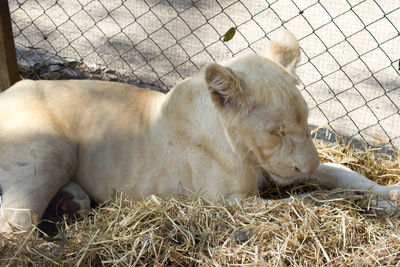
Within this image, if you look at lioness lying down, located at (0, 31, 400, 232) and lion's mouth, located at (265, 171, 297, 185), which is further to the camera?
lion's mouth, located at (265, 171, 297, 185)

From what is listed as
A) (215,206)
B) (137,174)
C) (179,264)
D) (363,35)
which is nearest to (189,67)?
(363,35)

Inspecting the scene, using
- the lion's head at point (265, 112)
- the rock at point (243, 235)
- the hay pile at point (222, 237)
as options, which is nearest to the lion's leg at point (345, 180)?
the hay pile at point (222, 237)

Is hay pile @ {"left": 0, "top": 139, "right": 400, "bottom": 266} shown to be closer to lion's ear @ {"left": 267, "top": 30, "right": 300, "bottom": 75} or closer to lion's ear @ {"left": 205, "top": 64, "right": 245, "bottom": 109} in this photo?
lion's ear @ {"left": 205, "top": 64, "right": 245, "bottom": 109}

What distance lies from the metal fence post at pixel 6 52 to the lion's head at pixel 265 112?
214 centimetres

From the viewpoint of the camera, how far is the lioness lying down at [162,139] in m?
2.94

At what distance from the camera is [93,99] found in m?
3.51

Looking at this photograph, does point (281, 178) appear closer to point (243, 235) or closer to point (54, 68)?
point (243, 235)

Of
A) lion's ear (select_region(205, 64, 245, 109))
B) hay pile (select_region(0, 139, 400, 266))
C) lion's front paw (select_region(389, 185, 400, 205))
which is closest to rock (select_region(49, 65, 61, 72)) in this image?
hay pile (select_region(0, 139, 400, 266))

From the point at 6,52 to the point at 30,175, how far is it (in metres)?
1.69

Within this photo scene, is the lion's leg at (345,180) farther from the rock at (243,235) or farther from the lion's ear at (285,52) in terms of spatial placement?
the rock at (243,235)

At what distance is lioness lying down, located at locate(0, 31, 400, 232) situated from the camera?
294 centimetres

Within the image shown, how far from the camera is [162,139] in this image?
3357 mm

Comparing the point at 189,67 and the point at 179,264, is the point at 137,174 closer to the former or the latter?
the point at 179,264

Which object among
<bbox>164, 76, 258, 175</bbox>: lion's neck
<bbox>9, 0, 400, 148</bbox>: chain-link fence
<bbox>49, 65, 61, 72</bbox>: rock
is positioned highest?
<bbox>164, 76, 258, 175</bbox>: lion's neck
